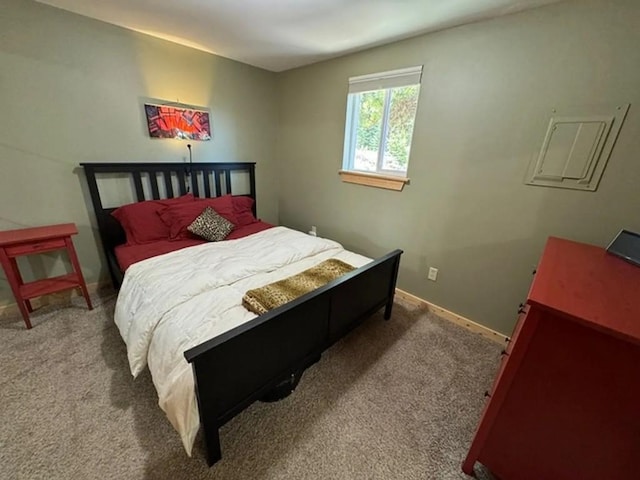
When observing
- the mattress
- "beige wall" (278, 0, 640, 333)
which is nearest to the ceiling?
"beige wall" (278, 0, 640, 333)

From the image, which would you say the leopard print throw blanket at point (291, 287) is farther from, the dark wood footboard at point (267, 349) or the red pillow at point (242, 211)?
the red pillow at point (242, 211)

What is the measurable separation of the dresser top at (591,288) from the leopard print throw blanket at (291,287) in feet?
3.64

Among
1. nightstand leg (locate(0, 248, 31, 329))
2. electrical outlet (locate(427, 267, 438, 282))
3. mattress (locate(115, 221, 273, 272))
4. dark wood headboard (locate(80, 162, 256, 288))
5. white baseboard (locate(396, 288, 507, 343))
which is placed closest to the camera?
nightstand leg (locate(0, 248, 31, 329))

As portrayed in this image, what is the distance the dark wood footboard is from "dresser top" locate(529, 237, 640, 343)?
927 millimetres

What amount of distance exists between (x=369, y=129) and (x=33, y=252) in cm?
297

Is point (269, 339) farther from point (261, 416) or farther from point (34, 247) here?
point (34, 247)

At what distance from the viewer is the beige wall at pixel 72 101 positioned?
1861 mm

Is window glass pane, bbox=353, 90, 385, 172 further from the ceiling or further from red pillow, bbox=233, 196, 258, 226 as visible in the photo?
red pillow, bbox=233, 196, 258, 226

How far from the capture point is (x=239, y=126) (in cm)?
312

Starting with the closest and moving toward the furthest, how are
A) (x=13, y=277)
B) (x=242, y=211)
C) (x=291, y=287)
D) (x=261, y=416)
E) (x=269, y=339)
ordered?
(x=269, y=339) < (x=261, y=416) < (x=291, y=287) < (x=13, y=277) < (x=242, y=211)

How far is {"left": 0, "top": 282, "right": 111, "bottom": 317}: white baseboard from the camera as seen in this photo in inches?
Answer: 82.7

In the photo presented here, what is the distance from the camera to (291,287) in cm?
163

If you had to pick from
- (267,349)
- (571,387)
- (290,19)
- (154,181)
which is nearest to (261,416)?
(267,349)

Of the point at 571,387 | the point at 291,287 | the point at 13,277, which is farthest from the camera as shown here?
the point at 13,277
